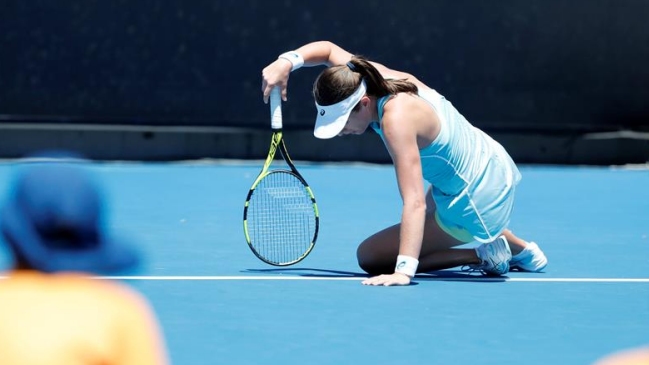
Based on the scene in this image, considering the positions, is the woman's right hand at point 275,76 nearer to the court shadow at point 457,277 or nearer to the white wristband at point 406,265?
the white wristband at point 406,265

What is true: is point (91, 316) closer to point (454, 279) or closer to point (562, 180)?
point (454, 279)

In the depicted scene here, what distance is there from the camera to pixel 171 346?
4.10 meters

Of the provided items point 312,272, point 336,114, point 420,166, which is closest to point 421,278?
point 312,272

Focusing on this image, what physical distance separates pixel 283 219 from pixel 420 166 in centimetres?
102

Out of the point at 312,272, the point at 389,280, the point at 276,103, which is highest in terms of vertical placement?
the point at 276,103

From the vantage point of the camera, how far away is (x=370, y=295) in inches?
202

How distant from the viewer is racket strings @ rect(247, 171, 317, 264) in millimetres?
5992

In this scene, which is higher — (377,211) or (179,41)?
(179,41)

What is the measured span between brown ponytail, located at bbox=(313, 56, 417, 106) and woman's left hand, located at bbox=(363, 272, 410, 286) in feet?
2.50

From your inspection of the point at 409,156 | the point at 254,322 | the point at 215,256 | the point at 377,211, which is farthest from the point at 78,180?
the point at 377,211

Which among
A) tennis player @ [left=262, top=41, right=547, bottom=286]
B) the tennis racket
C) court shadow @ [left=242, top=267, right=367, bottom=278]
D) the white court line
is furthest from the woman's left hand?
the tennis racket

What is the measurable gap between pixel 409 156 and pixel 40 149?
24.8 ft

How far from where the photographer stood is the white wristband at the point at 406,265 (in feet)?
17.1

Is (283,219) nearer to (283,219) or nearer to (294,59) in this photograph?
(283,219)
